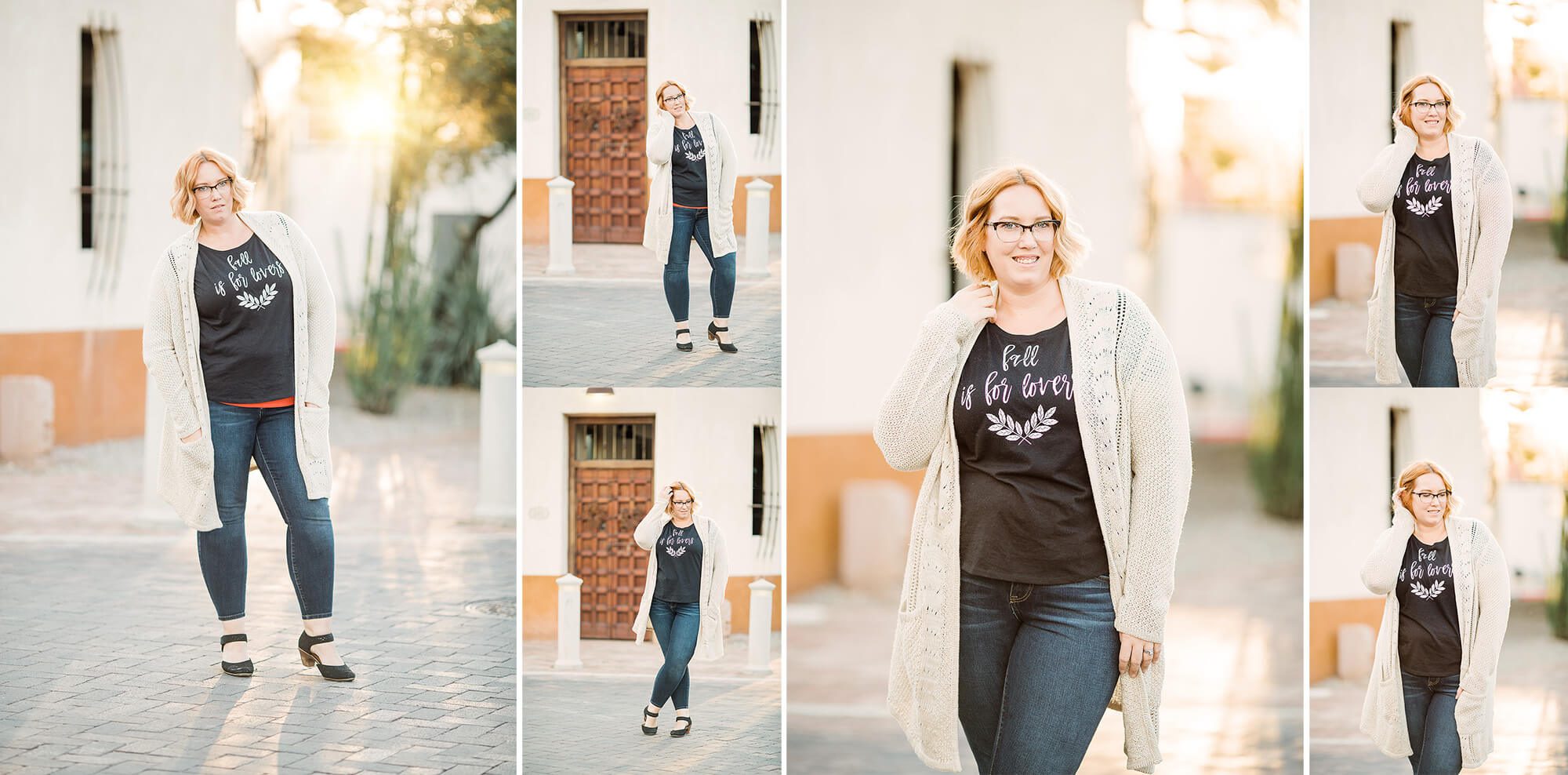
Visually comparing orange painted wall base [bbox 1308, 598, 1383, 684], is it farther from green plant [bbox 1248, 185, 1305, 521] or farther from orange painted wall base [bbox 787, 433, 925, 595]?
orange painted wall base [bbox 787, 433, 925, 595]

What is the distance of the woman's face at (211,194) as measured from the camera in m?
4.22

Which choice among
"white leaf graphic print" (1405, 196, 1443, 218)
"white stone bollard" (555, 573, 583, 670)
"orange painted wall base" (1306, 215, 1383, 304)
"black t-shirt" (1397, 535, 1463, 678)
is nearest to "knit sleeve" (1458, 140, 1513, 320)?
"white leaf graphic print" (1405, 196, 1443, 218)

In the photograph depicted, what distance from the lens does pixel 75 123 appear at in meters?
4.32

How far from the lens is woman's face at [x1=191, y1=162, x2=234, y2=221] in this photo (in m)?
4.22

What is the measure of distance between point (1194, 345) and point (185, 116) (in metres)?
3.11

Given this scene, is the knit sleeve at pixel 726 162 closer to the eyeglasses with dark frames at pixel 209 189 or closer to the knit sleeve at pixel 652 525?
the knit sleeve at pixel 652 525

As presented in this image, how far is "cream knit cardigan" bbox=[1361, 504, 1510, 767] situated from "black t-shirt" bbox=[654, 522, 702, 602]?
6.58 feet

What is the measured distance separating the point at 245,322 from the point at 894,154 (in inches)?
77.2

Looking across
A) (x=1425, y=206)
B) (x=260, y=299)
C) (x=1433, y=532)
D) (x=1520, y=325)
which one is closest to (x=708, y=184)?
(x=260, y=299)

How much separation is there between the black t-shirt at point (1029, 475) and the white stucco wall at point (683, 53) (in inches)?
66.5

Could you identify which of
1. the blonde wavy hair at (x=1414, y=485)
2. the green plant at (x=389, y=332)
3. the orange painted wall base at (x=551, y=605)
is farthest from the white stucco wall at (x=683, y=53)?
the blonde wavy hair at (x=1414, y=485)

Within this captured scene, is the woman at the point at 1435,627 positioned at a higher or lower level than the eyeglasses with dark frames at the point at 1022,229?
lower

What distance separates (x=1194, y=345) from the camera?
14.8ft

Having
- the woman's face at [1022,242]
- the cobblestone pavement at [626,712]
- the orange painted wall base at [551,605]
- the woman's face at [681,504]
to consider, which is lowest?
the cobblestone pavement at [626,712]
